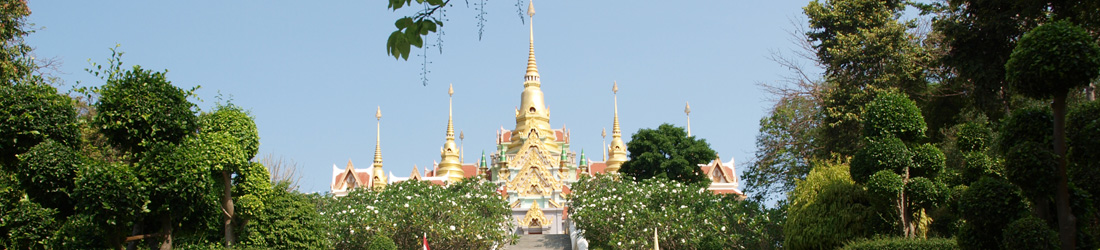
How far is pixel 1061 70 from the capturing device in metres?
10.1

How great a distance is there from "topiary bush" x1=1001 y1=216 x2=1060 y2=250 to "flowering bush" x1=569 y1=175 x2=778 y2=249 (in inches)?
487

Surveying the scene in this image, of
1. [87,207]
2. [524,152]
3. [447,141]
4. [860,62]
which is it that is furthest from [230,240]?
[447,141]

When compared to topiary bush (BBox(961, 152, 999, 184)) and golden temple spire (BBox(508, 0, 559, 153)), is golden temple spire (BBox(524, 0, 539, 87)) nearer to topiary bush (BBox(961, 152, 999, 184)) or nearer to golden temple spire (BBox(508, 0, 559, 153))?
golden temple spire (BBox(508, 0, 559, 153))

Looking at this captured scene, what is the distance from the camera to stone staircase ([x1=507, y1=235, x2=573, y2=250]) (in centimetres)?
3128

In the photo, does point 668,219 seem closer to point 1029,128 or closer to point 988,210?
point 988,210

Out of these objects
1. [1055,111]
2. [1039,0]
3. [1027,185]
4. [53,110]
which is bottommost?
[1027,185]

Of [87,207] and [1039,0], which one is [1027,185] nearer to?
[1039,0]

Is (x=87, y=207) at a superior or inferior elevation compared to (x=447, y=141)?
inferior

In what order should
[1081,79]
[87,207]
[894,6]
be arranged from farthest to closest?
[894,6] → [87,207] → [1081,79]

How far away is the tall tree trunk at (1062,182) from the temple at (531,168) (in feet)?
115

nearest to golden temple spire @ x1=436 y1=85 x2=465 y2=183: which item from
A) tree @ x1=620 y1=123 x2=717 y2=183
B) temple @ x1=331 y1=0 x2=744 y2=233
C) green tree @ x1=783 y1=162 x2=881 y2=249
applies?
temple @ x1=331 y1=0 x2=744 y2=233

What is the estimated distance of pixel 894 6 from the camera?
963 inches

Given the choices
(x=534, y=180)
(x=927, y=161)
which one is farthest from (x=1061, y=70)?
(x=534, y=180)

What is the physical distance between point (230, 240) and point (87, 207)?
265 cm
